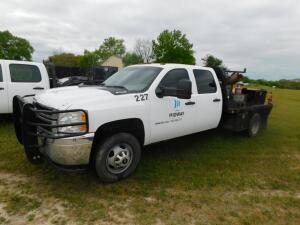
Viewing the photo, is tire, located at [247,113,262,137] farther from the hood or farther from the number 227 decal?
the hood

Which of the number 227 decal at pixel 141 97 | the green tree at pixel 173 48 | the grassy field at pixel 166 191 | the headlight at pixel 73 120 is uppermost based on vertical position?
the green tree at pixel 173 48

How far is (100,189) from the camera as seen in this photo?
352cm

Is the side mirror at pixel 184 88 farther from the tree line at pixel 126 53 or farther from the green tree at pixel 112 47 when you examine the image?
the green tree at pixel 112 47

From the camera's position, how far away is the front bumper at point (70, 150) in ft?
10.1

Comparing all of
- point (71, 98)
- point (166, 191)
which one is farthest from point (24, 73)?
point (166, 191)

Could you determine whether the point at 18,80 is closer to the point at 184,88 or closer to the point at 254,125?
the point at 184,88

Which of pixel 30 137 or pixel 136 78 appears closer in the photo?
pixel 30 137

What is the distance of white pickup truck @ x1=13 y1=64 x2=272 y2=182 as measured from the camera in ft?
10.3

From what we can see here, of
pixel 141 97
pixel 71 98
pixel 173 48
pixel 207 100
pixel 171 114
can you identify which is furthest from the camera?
pixel 173 48

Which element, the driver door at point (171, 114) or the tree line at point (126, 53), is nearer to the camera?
the driver door at point (171, 114)

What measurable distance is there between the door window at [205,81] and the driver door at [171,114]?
1.14 ft

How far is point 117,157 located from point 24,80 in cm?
476

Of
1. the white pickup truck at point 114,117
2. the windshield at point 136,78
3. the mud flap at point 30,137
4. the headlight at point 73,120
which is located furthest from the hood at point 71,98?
the windshield at point 136,78

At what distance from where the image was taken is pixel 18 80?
6.75 m
